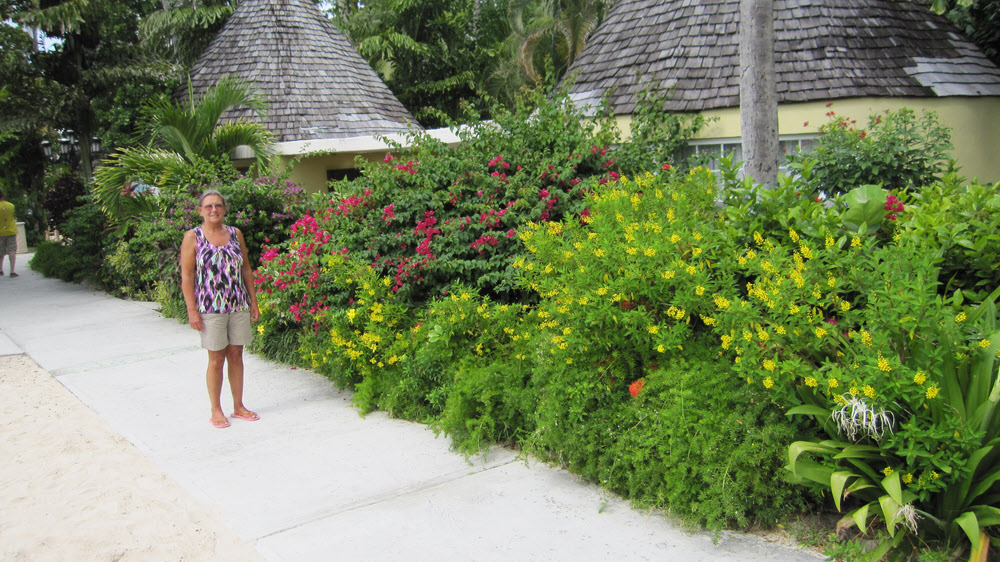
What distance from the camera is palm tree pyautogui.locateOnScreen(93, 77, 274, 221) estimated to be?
10.6m

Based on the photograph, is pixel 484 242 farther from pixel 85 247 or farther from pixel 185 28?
pixel 185 28

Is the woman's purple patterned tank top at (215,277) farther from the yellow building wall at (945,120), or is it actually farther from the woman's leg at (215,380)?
the yellow building wall at (945,120)

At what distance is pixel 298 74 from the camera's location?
1464 centimetres

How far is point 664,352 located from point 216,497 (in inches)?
110

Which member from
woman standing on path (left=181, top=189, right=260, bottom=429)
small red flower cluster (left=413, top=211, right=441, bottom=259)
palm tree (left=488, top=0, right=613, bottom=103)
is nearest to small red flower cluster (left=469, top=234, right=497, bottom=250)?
small red flower cluster (left=413, top=211, right=441, bottom=259)

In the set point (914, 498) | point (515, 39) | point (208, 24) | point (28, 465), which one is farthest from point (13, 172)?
point (914, 498)

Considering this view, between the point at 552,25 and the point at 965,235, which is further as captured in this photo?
the point at 552,25

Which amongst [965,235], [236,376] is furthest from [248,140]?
[965,235]

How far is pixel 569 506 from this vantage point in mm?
4320

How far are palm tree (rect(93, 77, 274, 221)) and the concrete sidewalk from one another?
3834 mm

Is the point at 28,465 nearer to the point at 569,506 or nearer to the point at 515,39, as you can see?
the point at 569,506

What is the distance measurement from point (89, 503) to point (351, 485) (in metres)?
1.56

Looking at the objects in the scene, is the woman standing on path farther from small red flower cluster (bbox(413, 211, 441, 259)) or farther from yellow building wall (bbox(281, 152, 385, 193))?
yellow building wall (bbox(281, 152, 385, 193))

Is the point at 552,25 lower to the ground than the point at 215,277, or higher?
higher
